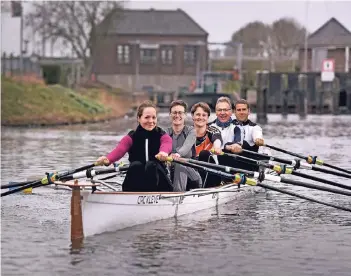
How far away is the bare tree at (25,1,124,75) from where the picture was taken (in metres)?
90.4

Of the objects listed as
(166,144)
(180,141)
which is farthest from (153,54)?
(166,144)

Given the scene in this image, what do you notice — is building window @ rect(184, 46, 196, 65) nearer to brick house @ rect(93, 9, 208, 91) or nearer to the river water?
brick house @ rect(93, 9, 208, 91)

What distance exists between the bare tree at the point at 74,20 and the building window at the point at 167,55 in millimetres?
14172

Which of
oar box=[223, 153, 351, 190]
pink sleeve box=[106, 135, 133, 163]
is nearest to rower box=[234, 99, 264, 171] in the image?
oar box=[223, 153, 351, 190]

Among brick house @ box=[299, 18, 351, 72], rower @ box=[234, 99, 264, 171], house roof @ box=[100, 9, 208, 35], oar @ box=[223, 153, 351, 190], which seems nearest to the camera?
oar @ box=[223, 153, 351, 190]

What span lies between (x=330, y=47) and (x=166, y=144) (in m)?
82.6

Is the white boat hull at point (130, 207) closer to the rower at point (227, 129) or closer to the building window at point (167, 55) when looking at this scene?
the rower at point (227, 129)

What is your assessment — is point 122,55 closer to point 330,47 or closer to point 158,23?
point 158,23

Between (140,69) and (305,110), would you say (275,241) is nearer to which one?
(305,110)

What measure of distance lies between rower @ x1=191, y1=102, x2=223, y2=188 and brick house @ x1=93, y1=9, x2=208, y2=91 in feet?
291

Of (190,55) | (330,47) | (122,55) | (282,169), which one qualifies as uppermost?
(330,47)

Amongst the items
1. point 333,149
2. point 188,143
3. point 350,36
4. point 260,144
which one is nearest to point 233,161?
point 260,144

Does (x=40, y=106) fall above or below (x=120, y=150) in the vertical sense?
below

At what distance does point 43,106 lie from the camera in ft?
174
